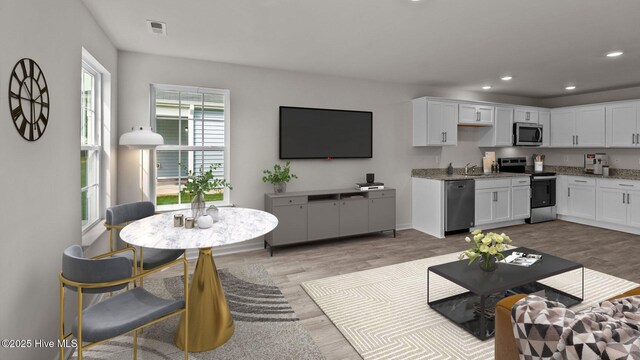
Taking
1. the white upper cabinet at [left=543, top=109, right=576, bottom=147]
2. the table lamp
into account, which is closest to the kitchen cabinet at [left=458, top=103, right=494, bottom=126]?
the white upper cabinet at [left=543, top=109, right=576, bottom=147]

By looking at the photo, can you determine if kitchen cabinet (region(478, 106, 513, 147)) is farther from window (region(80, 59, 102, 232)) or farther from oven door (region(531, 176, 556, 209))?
window (region(80, 59, 102, 232))

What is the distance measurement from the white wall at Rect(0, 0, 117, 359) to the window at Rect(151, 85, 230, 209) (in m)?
1.52

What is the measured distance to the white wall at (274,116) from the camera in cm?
393

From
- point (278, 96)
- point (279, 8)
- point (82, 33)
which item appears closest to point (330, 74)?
point (278, 96)

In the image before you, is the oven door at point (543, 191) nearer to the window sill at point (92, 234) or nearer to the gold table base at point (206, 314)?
the gold table base at point (206, 314)

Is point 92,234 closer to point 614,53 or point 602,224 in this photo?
point 614,53

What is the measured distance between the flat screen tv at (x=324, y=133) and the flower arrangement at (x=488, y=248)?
2.79 m

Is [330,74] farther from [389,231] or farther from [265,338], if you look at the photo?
[265,338]

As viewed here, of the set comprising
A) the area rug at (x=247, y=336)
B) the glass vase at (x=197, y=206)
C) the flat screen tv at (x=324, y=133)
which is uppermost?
the flat screen tv at (x=324, y=133)

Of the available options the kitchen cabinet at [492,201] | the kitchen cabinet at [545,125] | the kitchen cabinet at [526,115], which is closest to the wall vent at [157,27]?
the kitchen cabinet at [492,201]

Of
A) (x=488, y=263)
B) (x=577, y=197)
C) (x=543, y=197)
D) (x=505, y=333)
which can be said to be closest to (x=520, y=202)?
(x=543, y=197)

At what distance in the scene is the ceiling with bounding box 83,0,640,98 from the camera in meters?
2.71

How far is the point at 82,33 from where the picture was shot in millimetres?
2582

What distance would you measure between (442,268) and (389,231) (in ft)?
9.03
